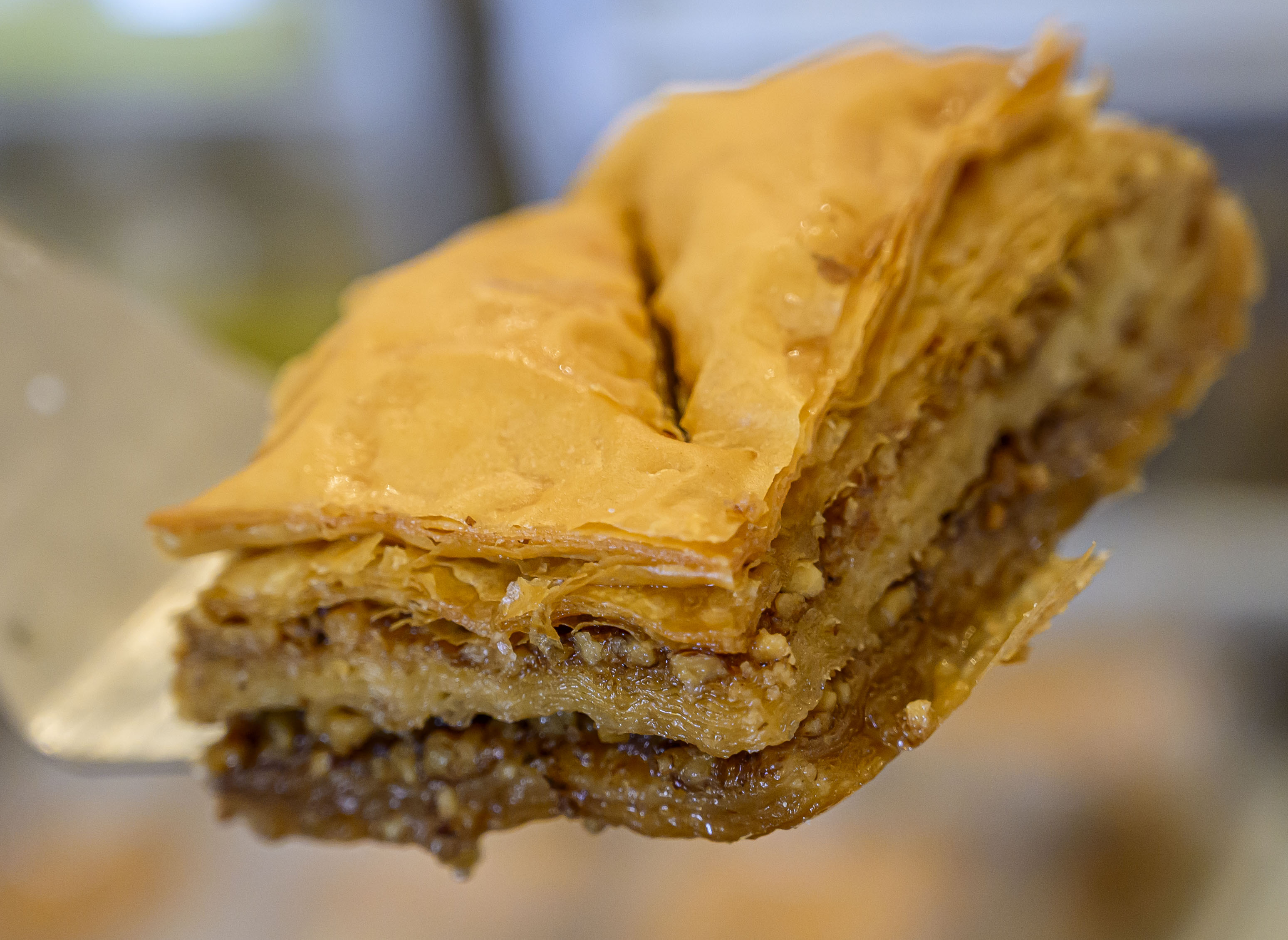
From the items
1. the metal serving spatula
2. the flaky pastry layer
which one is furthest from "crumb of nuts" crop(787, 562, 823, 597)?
the metal serving spatula

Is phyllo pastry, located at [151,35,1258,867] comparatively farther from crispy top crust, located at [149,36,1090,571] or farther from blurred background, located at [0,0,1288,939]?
blurred background, located at [0,0,1288,939]

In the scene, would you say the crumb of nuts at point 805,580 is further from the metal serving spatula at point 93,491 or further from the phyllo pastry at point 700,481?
the metal serving spatula at point 93,491

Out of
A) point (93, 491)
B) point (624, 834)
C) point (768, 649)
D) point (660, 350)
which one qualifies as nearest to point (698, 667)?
point (768, 649)

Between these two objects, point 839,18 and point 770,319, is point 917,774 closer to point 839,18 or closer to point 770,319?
point 770,319

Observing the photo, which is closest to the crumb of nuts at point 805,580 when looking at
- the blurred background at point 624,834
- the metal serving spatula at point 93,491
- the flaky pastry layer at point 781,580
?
the flaky pastry layer at point 781,580

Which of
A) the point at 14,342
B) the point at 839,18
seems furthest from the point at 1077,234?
the point at 839,18

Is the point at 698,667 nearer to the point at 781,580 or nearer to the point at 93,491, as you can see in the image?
the point at 781,580
